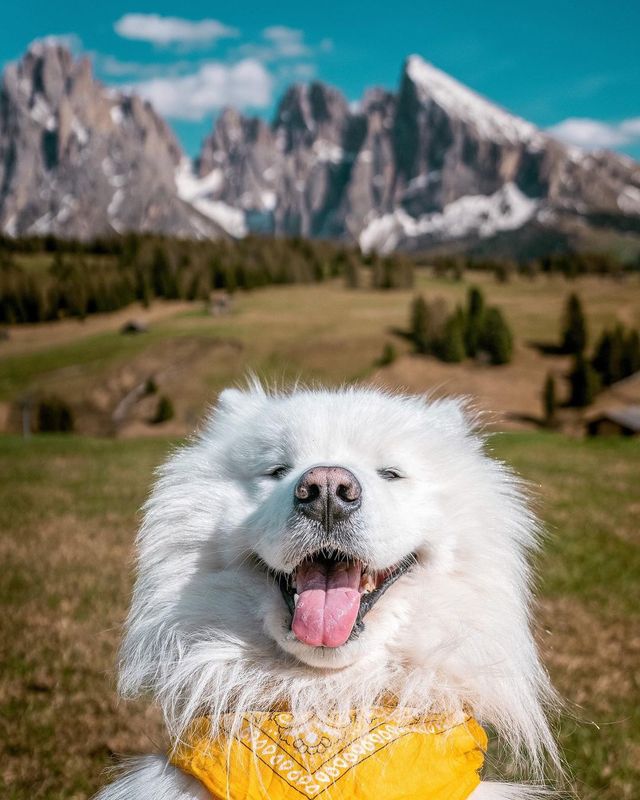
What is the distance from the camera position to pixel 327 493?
2.44 meters

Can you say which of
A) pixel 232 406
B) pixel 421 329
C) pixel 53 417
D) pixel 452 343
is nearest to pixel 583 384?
pixel 452 343

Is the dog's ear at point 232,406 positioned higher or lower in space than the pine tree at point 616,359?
higher

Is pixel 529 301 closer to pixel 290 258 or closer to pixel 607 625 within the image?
pixel 290 258

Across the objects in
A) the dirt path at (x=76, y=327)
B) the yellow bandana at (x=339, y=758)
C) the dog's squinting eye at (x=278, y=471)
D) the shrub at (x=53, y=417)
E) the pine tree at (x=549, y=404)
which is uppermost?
the dog's squinting eye at (x=278, y=471)

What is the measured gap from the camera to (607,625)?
6.46m

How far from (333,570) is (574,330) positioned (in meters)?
66.5

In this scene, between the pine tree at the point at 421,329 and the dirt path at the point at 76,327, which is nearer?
the pine tree at the point at 421,329

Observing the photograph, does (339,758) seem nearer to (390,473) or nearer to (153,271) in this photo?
(390,473)

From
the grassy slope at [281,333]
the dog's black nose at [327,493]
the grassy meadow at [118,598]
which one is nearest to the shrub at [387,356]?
the grassy slope at [281,333]

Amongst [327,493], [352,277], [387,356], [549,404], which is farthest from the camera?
[352,277]

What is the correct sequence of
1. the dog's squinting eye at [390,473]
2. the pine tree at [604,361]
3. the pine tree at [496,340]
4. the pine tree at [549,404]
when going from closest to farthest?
the dog's squinting eye at [390,473] → the pine tree at [549,404] → the pine tree at [604,361] → the pine tree at [496,340]

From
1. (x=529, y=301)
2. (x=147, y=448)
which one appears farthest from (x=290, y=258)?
(x=147, y=448)

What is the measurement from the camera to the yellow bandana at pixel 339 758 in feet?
8.14

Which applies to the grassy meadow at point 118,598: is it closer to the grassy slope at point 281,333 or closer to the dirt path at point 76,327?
the grassy slope at point 281,333
